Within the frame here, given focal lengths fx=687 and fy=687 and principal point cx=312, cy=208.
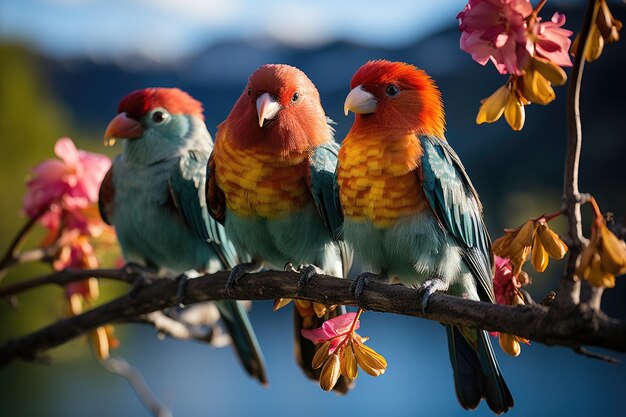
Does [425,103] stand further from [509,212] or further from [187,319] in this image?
[509,212]

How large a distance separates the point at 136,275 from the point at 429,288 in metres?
0.60

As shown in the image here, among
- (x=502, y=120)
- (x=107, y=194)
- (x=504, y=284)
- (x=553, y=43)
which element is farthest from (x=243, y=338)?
(x=502, y=120)

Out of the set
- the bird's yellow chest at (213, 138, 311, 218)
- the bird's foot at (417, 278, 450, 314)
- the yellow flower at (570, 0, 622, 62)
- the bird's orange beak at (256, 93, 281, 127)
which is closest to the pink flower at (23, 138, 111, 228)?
the bird's yellow chest at (213, 138, 311, 218)

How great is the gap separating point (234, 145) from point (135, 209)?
0.36 m

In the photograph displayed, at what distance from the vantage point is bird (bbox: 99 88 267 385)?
120cm

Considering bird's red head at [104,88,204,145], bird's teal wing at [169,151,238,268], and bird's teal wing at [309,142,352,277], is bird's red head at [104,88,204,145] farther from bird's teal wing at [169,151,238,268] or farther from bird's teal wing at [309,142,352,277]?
bird's teal wing at [309,142,352,277]

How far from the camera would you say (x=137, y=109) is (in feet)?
3.93

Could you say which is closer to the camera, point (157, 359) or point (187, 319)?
point (187, 319)

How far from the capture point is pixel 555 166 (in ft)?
5.87

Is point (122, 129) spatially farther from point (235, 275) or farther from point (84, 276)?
point (235, 275)

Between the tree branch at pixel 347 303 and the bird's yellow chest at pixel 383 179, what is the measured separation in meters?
0.10

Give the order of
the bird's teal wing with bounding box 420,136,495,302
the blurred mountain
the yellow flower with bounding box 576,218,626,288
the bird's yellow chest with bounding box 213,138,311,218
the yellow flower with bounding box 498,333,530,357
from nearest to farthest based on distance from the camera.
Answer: the yellow flower with bounding box 576,218,626,288 < the yellow flower with bounding box 498,333,530,357 < the bird's teal wing with bounding box 420,136,495,302 < the bird's yellow chest with bounding box 213,138,311,218 < the blurred mountain

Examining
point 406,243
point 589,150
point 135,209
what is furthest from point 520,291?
point 589,150

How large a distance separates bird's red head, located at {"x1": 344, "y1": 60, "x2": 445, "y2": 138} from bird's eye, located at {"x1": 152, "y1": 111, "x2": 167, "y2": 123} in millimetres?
439
